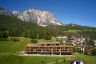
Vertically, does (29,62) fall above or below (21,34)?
below

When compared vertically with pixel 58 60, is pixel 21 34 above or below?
above

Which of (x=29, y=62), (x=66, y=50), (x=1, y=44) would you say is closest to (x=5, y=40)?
(x=1, y=44)

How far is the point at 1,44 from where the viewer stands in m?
140

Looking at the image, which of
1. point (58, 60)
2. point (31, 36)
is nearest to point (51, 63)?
point (58, 60)

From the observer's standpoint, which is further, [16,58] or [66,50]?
[66,50]

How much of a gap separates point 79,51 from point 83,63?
130ft

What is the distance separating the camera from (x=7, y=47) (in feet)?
437

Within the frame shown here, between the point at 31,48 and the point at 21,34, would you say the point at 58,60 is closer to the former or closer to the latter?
the point at 31,48

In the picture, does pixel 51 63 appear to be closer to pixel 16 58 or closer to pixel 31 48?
pixel 16 58

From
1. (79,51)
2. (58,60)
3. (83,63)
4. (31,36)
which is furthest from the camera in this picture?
(31,36)

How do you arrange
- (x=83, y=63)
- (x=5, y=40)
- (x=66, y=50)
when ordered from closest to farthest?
1. (x=83, y=63)
2. (x=66, y=50)
3. (x=5, y=40)

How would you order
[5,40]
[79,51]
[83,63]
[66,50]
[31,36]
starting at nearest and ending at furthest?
1. [83,63]
2. [66,50]
3. [79,51]
4. [5,40]
5. [31,36]

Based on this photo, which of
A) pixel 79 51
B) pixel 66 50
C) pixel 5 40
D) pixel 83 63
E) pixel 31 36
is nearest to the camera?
pixel 83 63

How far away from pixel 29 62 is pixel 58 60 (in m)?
14.2
